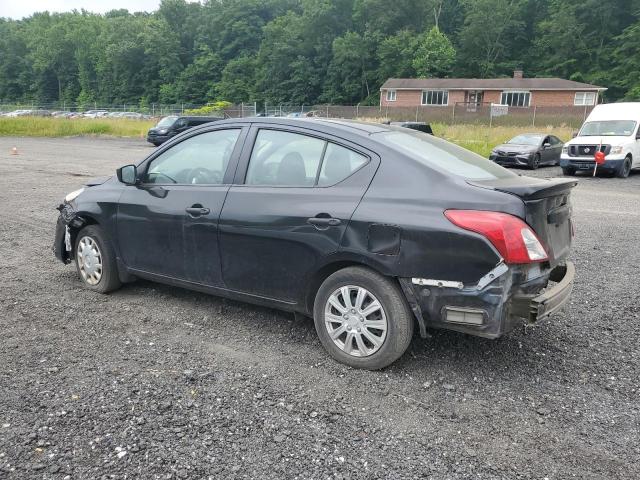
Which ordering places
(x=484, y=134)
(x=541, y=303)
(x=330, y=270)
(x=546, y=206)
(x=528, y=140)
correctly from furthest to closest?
(x=484, y=134), (x=528, y=140), (x=330, y=270), (x=546, y=206), (x=541, y=303)

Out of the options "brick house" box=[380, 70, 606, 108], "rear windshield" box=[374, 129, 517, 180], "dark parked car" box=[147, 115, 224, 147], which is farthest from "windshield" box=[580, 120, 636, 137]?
"brick house" box=[380, 70, 606, 108]

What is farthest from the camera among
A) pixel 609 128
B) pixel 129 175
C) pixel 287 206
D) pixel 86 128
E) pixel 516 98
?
pixel 516 98

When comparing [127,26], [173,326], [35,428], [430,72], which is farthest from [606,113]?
[127,26]

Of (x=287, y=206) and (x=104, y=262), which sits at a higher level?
(x=287, y=206)

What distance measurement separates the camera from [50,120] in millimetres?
40312

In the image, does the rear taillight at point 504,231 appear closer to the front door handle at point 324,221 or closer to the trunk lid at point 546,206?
the trunk lid at point 546,206

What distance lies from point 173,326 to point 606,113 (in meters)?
19.3

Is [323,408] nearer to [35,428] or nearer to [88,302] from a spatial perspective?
[35,428]

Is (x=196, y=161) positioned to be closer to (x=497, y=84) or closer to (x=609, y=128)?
(x=609, y=128)

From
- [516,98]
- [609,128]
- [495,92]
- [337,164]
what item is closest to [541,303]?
[337,164]

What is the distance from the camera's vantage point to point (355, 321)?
371 centimetres

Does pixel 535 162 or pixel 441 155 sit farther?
pixel 535 162

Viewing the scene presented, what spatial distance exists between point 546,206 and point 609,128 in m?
17.6

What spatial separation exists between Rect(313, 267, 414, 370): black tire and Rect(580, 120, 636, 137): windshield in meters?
17.8
